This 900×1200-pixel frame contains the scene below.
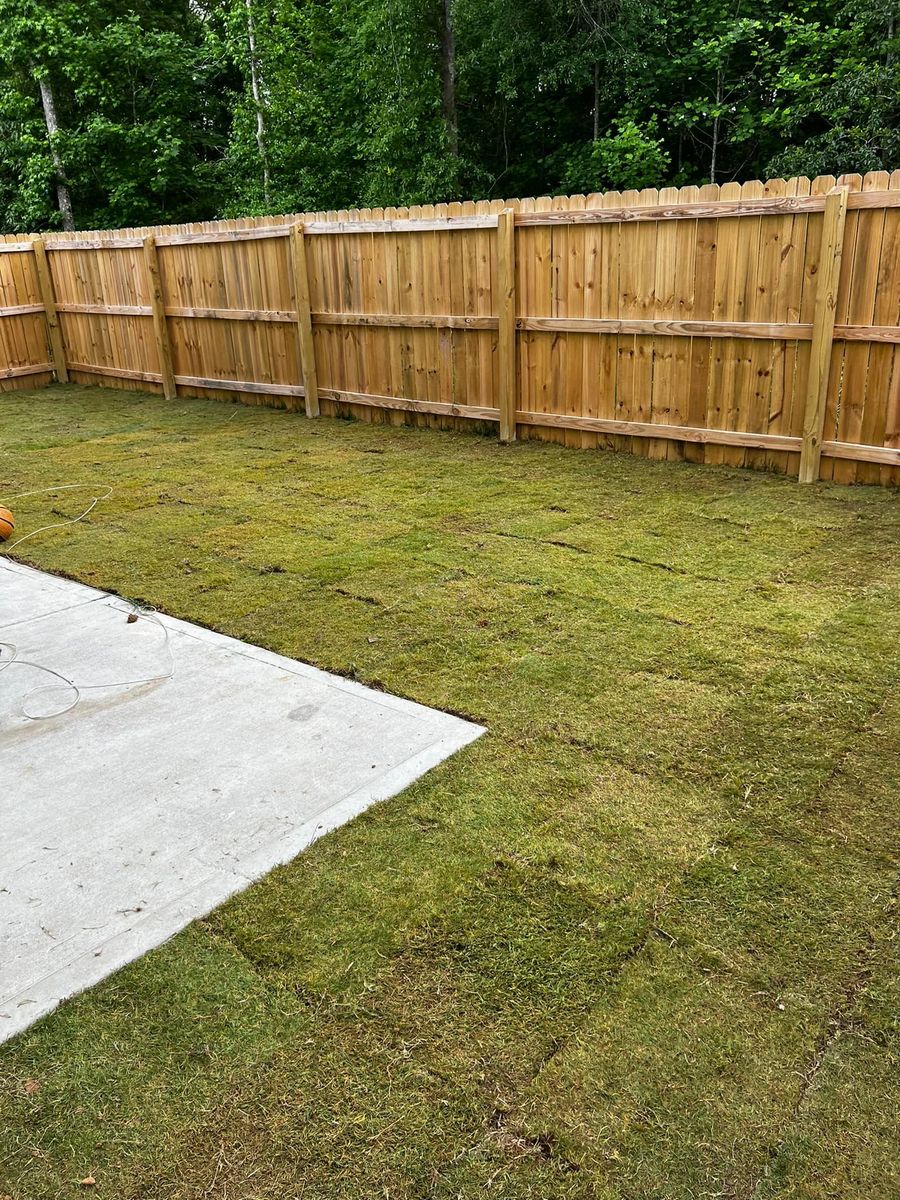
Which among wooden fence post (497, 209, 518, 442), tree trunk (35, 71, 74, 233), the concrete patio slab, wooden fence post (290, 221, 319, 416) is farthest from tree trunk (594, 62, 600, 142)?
the concrete patio slab

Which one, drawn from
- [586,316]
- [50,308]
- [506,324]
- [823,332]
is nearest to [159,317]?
[50,308]

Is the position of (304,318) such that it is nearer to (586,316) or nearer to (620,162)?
(586,316)

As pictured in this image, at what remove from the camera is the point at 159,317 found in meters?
11.0

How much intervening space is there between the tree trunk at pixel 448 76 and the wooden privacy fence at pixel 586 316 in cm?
712

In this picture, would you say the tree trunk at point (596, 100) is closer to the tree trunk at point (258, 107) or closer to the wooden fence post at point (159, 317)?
the tree trunk at point (258, 107)

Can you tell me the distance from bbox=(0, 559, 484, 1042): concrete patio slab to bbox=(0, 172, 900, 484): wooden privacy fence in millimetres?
4075

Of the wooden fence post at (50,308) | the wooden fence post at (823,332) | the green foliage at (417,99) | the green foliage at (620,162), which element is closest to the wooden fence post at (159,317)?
the wooden fence post at (50,308)

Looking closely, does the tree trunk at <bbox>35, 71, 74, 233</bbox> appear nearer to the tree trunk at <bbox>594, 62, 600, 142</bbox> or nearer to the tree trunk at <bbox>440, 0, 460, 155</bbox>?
the tree trunk at <bbox>440, 0, 460, 155</bbox>

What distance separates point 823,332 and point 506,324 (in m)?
2.55

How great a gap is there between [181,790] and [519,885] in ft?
3.79

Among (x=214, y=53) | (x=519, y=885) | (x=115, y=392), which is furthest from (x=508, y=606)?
(x=214, y=53)

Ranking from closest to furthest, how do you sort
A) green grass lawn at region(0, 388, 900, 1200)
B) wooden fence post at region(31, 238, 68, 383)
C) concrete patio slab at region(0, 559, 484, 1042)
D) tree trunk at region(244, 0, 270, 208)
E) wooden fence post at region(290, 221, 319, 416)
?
1. green grass lawn at region(0, 388, 900, 1200)
2. concrete patio slab at region(0, 559, 484, 1042)
3. wooden fence post at region(290, 221, 319, 416)
4. wooden fence post at region(31, 238, 68, 383)
5. tree trunk at region(244, 0, 270, 208)

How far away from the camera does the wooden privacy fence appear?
5.88m

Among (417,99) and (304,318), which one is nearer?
(304,318)
